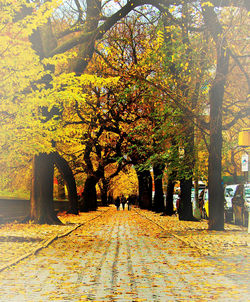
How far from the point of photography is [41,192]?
25.1 metres

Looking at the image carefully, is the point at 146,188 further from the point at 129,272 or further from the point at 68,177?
the point at 129,272

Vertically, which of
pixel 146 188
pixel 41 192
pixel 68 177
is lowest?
pixel 41 192

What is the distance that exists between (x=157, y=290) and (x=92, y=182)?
38.6 m

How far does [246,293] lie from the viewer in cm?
777

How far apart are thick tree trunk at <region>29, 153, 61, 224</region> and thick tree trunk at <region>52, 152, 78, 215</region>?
2.17 m

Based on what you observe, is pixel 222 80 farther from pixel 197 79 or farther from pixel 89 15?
pixel 89 15

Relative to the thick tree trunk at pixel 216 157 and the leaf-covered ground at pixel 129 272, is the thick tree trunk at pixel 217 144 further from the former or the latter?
the leaf-covered ground at pixel 129 272

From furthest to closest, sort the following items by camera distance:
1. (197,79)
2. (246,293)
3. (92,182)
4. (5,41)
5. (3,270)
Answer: (92,182)
(197,79)
(5,41)
(3,270)
(246,293)

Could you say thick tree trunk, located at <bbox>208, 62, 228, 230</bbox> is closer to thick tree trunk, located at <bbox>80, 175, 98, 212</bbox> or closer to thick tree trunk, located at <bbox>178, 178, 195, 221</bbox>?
thick tree trunk, located at <bbox>178, 178, 195, 221</bbox>

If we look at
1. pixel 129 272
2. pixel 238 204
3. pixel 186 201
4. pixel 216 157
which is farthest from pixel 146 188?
pixel 129 272

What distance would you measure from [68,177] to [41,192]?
8.93 meters

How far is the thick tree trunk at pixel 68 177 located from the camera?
100.0 ft

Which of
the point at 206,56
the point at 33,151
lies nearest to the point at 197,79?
the point at 206,56

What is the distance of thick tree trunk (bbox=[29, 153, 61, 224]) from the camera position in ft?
81.9
